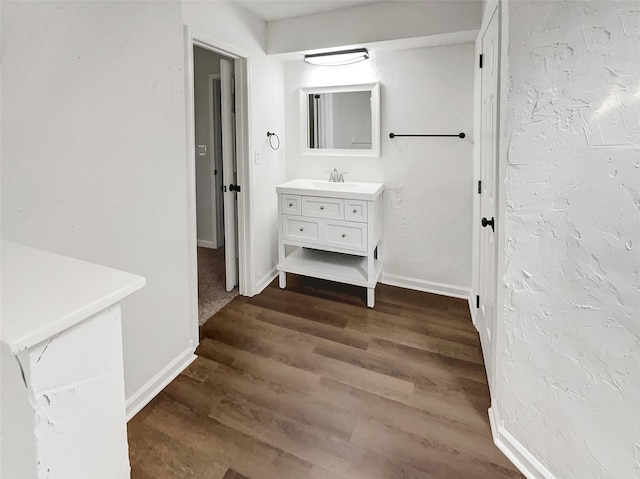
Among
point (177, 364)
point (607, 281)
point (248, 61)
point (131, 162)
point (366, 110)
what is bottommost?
point (177, 364)

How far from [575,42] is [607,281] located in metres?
0.79

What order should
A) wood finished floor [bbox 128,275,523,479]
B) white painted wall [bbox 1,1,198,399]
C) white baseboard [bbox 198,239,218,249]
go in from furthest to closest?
white baseboard [bbox 198,239,218,249], wood finished floor [bbox 128,275,523,479], white painted wall [bbox 1,1,198,399]

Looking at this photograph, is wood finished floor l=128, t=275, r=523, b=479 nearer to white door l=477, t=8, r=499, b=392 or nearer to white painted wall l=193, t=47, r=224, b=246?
white door l=477, t=8, r=499, b=392

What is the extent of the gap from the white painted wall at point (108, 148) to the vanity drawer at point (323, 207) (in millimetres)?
1131

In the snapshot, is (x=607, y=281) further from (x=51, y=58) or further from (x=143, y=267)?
(x=51, y=58)

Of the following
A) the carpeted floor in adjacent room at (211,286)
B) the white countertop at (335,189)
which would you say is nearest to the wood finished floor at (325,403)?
the carpeted floor in adjacent room at (211,286)

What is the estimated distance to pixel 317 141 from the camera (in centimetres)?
338

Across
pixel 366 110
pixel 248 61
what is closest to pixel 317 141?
pixel 366 110

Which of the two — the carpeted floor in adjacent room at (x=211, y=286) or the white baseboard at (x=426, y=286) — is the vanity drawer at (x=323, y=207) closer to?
the white baseboard at (x=426, y=286)

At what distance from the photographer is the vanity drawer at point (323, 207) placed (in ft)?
9.58

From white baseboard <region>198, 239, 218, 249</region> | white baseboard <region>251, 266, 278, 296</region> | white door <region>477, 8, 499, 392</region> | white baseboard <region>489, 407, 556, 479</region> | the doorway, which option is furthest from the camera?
white baseboard <region>198, 239, 218, 249</region>

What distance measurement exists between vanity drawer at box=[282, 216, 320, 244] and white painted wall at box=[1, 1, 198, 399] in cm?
113

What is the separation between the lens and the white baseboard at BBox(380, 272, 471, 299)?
10.3 feet

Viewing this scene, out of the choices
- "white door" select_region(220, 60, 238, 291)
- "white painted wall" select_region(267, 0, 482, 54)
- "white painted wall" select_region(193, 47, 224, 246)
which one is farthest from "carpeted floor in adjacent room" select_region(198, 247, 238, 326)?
"white painted wall" select_region(267, 0, 482, 54)
